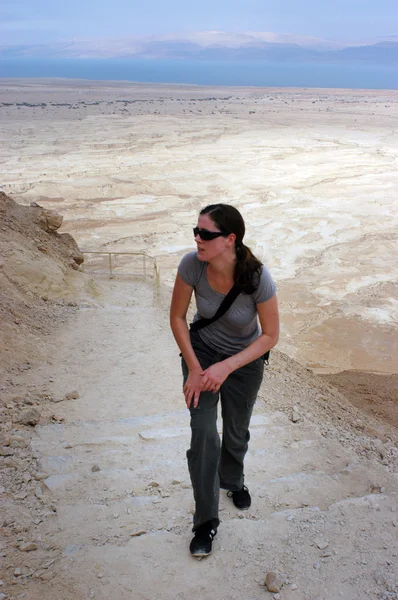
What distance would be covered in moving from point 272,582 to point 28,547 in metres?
1.35

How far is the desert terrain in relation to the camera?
288 cm

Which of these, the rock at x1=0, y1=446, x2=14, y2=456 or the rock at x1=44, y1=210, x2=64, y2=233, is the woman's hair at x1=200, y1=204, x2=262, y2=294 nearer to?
the rock at x1=0, y1=446, x2=14, y2=456

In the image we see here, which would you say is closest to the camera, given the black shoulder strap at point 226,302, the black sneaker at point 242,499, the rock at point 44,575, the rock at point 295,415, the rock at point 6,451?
the rock at point 44,575

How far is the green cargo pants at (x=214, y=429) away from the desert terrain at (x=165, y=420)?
0.30 metres

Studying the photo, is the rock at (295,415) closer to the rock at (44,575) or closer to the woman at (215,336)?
the woman at (215,336)

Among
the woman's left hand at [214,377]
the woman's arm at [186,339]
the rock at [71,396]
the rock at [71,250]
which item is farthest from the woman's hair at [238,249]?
the rock at [71,250]

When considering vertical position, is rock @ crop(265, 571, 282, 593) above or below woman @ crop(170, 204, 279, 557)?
below

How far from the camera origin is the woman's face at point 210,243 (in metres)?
2.78

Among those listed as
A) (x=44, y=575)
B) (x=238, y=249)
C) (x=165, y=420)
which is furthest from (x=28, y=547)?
(x=165, y=420)

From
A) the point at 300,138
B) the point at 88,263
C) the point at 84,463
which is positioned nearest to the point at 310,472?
the point at 84,463

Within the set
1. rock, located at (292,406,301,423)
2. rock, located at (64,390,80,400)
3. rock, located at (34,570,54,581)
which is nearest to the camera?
rock, located at (34,570,54,581)

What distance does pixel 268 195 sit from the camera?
80.4 ft

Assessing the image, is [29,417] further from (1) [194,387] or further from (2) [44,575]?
(1) [194,387]

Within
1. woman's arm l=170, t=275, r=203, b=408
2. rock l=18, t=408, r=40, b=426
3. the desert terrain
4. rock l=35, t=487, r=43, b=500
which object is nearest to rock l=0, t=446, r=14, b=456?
the desert terrain
